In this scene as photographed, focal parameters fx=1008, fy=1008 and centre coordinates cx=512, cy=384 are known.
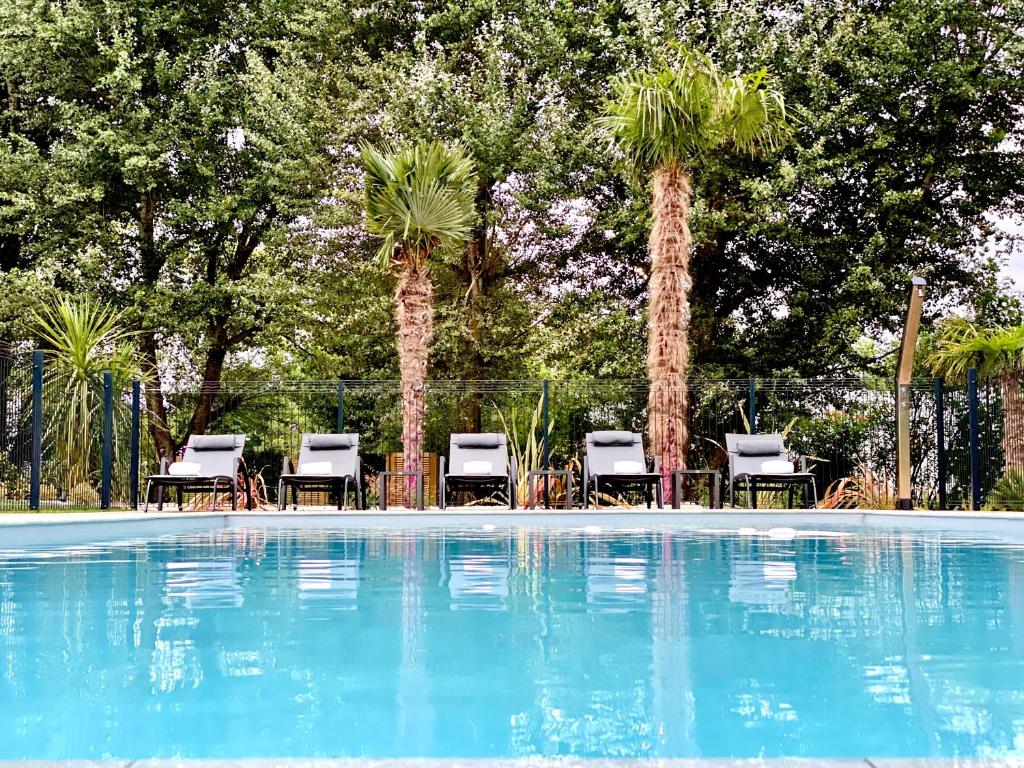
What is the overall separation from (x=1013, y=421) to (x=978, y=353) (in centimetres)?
93

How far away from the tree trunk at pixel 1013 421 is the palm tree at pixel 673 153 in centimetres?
373

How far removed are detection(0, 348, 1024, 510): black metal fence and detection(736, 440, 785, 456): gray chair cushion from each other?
3.82ft

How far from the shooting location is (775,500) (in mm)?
13773

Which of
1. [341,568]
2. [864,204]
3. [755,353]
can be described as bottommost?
[341,568]

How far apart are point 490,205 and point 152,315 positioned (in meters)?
5.90

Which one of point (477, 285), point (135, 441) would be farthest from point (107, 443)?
point (477, 285)

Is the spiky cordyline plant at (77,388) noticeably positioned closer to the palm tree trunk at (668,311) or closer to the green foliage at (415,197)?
the green foliage at (415,197)

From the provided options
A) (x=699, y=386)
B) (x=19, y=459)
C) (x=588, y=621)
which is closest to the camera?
(x=588, y=621)

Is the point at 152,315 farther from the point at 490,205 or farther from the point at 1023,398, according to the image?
the point at 1023,398

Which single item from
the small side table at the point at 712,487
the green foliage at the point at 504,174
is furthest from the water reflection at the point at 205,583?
the green foliage at the point at 504,174

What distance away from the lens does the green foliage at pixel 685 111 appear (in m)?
12.4

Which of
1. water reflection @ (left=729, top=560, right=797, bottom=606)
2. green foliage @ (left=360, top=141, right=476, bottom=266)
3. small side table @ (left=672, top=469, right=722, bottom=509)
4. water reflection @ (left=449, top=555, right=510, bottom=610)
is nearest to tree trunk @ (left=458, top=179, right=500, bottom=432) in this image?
green foliage @ (left=360, top=141, right=476, bottom=266)

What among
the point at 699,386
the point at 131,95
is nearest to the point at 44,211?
the point at 131,95

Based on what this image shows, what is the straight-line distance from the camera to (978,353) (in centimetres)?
1217
